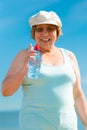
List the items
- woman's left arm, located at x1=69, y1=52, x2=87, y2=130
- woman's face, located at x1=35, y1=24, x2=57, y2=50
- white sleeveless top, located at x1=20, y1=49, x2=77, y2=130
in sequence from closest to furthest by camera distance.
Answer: white sleeveless top, located at x1=20, y1=49, x2=77, y2=130 < woman's face, located at x1=35, y1=24, x2=57, y2=50 < woman's left arm, located at x1=69, y1=52, x2=87, y2=130

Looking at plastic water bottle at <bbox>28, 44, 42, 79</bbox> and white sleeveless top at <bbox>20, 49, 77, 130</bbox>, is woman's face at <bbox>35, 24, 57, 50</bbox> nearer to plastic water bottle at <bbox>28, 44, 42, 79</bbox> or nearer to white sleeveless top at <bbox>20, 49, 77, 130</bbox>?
plastic water bottle at <bbox>28, 44, 42, 79</bbox>

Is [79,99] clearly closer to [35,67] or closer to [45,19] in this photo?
[35,67]

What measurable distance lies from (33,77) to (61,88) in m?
0.32

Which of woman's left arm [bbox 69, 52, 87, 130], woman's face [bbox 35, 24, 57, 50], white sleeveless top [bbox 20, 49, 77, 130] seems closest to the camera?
white sleeveless top [bbox 20, 49, 77, 130]

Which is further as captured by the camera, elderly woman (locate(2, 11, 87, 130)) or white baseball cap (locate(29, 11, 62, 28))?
white baseball cap (locate(29, 11, 62, 28))

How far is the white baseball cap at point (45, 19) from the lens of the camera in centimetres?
611

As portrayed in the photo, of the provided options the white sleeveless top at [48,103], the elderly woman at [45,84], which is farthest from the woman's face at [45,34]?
the white sleeveless top at [48,103]

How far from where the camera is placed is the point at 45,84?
232 inches

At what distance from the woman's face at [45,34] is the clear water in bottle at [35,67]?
5.4 inches

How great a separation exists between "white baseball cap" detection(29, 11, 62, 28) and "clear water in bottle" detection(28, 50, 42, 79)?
32 cm

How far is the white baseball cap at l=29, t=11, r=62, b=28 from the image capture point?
20.0ft

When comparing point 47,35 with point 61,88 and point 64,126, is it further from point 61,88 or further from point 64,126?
point 64,126

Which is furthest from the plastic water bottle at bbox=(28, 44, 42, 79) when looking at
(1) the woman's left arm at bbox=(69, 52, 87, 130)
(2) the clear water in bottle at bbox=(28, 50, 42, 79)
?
(1) the woman's left arm at bbox=(69, 52, 87, 130)

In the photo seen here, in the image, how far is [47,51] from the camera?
6.29 m
